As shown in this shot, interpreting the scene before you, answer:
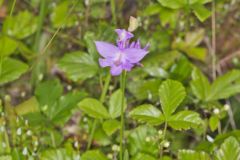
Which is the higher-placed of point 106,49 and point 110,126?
point 106,49

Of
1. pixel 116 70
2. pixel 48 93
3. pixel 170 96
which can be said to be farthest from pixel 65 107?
pixel 116 70

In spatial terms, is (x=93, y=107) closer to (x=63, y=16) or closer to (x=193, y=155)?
(x=193, y=155)

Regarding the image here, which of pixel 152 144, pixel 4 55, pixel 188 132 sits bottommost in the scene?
pixel 188 132

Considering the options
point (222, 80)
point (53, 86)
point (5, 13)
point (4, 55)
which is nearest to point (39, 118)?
point (53, 86)

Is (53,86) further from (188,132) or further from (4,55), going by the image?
(188,132)

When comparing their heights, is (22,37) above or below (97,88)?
above

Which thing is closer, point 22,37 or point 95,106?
point 95,106

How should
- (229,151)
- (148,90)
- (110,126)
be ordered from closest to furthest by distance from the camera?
(229,151)
(110,126)
(148,90)

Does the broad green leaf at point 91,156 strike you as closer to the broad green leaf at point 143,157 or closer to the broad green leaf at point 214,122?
the broad green leaf at point 143,157
